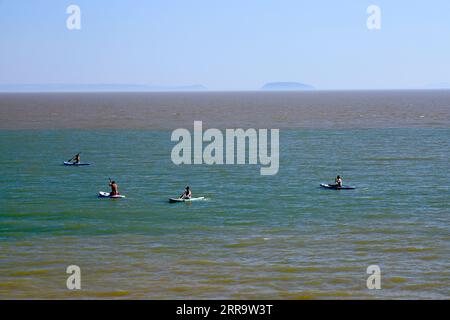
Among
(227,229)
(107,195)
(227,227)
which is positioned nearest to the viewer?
(227,229)

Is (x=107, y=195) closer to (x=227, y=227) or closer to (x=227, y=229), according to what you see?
(x=227, y=227)

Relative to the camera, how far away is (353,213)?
52.2 metres

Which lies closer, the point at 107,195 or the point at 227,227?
the point at 227,227

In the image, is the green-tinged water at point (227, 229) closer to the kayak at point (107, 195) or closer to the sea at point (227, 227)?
the sea at point (227, 227)

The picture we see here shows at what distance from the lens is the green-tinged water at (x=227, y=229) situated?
35.5 metres

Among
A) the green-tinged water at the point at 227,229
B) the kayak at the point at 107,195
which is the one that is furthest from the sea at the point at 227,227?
the kayak at the point at 107,195

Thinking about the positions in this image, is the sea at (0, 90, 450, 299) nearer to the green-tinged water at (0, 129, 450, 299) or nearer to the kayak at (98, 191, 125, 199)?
the green-tinged water at (0, 129, 450, 299)

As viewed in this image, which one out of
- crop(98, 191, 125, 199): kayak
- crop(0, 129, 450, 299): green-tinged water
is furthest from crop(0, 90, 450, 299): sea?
crop(98, 191, 125, 199): kayak

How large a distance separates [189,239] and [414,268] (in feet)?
46.3

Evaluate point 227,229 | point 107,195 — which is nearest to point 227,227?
point 227,229

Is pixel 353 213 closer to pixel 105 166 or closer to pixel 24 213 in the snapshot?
pixel 24 213

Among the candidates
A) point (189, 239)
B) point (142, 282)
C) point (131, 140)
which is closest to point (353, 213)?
point (189, 239)

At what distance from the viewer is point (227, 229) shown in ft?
155

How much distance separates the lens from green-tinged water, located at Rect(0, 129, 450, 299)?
1399 inches
